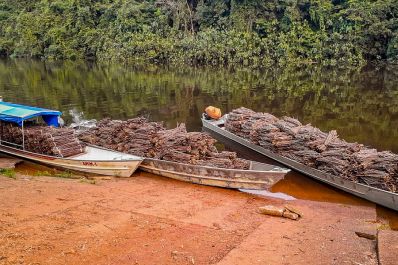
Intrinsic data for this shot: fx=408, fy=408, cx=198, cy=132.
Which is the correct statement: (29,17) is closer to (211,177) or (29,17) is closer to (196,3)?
(196,3)

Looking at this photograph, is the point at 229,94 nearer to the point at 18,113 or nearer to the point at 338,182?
the point at 18,113

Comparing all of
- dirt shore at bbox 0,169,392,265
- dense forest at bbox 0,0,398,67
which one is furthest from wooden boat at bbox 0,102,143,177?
dense forest at bbox 0,0,398,67

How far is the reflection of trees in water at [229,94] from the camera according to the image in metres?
25.8

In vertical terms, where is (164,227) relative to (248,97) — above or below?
above

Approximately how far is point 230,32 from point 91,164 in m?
49.9

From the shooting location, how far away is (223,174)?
14000 mm

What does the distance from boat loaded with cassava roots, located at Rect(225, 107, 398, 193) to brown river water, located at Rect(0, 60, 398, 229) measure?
79cm

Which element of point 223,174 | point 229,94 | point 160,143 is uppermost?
point 160,143

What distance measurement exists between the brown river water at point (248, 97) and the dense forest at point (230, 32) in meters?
8.19

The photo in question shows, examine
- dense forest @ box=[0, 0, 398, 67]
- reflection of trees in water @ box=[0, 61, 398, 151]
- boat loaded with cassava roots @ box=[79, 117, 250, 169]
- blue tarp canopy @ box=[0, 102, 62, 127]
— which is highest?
dense forest @ box=[0, 0, 398, 67]

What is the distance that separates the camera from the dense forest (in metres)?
58.8

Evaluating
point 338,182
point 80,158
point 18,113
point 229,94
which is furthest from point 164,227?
point 229,94

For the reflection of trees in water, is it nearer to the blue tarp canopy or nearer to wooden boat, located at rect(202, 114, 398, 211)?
wooden boat, located at rect(202, 114, 398, 211)

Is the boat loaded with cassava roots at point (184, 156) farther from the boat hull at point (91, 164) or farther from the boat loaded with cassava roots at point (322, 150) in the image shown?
the boat loaded with cassava roots at point (322, 150)
